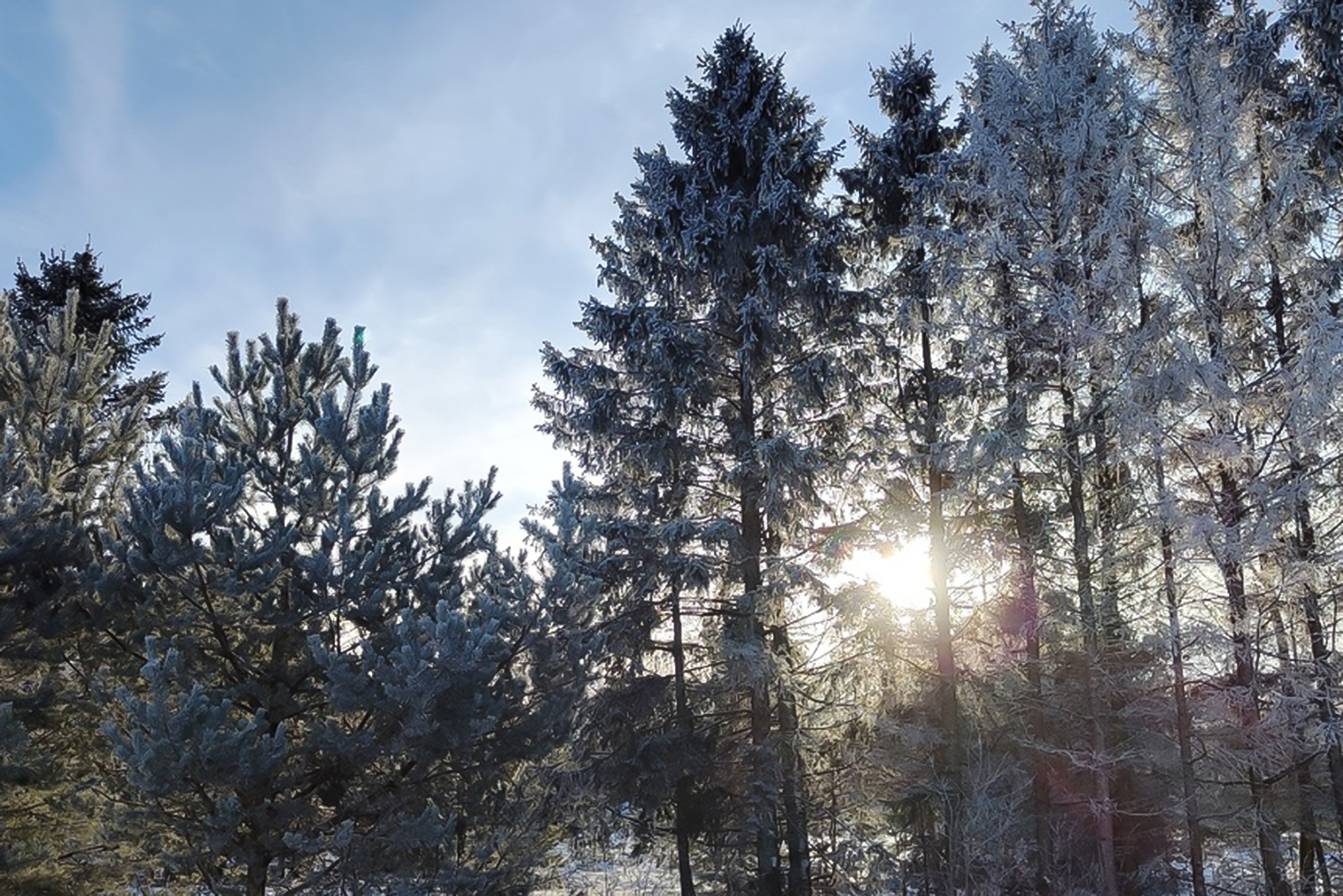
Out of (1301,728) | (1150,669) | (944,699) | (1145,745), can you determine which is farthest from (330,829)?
(1145,745)

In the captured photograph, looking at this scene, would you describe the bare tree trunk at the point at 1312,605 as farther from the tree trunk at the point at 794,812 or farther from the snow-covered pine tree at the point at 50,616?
the snow-covered pine tree at the point at 50,616

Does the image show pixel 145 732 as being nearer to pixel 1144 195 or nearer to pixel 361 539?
pixel 361 539

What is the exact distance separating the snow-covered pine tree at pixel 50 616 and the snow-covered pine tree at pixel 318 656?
0.72m

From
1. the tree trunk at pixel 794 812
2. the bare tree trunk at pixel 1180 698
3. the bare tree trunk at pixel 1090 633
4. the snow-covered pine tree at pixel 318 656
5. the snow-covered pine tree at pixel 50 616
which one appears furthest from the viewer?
the tree trunk at pixel 794 812

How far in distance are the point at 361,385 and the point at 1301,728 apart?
34.2 feet

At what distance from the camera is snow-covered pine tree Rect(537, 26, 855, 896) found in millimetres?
11047

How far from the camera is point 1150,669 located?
30.9 feet

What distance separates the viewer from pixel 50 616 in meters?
6.97

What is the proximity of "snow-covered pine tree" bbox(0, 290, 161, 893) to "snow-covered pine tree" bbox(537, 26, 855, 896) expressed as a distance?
6038 mm

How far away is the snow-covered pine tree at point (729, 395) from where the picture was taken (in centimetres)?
1105

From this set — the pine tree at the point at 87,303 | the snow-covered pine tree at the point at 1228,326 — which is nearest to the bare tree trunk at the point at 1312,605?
the snow-covered pine tree at the point at 1228,326

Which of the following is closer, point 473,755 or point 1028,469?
point 473,755

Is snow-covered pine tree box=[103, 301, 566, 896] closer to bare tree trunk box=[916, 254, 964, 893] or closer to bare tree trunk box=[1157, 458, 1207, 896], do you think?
bare tree trunk box=[916, 254, 964, 893]

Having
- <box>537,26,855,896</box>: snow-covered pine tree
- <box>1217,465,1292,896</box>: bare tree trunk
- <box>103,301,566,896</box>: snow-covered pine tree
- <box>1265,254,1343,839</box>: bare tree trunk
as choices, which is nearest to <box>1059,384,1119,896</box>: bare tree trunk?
<box>1217,465,1292,896</box>: bare tree trunk
